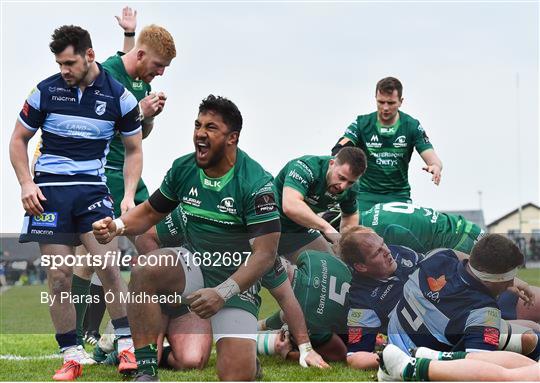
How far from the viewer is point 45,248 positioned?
6.48m

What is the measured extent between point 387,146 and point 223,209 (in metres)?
4.05

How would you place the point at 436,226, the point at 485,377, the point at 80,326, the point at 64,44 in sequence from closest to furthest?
the point at 485,377 < the point at 64,44 < the point at 80,326 < the point at 436,226

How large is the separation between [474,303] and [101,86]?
3.04 m

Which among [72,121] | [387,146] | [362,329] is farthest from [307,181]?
[387,146]

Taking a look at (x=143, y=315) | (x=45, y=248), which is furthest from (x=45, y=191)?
(x=143, y=315)

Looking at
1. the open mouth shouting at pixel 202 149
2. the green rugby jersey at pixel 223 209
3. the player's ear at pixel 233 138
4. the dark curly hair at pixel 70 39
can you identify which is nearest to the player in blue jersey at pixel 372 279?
the green rugby jersey at pixel 223 209

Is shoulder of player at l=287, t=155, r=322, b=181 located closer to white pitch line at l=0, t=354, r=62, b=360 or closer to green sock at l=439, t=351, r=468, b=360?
green sock at l=439, t=351, r=468, b=360

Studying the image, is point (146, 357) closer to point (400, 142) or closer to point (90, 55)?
point (90, 55)

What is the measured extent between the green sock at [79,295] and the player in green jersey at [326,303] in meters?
1.60

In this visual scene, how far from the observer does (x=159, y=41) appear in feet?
24.3

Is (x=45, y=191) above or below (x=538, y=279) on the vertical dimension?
above

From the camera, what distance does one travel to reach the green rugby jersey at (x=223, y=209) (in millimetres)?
5984

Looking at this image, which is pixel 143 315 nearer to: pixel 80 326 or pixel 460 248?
pixel 80 326

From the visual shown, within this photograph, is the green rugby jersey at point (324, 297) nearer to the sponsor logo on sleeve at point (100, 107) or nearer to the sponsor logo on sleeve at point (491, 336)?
the sponsor logo on sleeve at point (491, 336)
